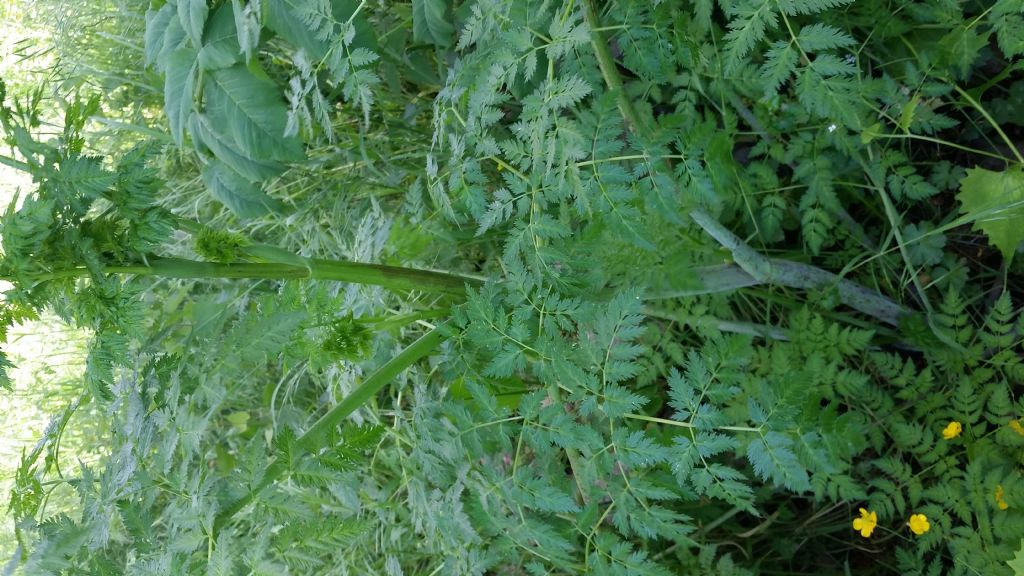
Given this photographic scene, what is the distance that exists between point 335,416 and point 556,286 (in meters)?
0.42

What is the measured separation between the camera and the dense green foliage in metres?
1.08

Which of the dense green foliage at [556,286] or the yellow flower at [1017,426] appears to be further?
the yellow flower at [1017,426]

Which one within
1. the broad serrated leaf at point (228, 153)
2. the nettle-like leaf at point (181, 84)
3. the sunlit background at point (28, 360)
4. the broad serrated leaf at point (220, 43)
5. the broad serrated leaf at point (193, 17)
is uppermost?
the broad serrated leaf at point (193, 17)

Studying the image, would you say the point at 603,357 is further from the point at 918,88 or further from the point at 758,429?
Result: the point at 918,88

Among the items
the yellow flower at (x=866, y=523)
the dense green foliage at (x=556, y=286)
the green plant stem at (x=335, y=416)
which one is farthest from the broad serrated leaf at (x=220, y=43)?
the yellow flower at (x=866, y=523)

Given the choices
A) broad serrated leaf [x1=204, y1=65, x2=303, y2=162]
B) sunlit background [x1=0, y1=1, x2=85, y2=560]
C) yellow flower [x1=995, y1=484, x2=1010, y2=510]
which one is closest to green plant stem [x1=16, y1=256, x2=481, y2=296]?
broad serrated leaf [x1=204, y1=65, x2=303, y2=162]

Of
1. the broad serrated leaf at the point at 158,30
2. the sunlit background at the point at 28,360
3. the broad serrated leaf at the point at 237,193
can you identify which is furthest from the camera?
the sunlit background at the point at 28,360

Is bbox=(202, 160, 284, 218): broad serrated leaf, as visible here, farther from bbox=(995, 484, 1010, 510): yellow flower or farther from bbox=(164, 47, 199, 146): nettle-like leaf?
bbox=(995, 484, 1010, 510): yellow flower

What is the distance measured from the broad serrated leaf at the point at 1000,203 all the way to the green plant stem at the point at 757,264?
0.83ft

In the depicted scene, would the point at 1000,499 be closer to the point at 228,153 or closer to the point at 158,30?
the point at 228,153

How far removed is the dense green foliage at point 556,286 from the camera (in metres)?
1.08

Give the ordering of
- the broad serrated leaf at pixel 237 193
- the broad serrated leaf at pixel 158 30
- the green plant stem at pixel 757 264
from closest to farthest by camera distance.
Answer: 1. the green plant stem at pixel 757 264
2. the broad serrated leaf at pixel 158 30
3. the broad serrated leaf at pixel 237 193

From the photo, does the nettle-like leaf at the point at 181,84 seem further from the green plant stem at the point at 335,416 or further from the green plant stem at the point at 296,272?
the green plant stem at the point at 335,416

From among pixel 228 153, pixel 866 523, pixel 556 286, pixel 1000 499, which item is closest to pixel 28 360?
pixel 228 153
